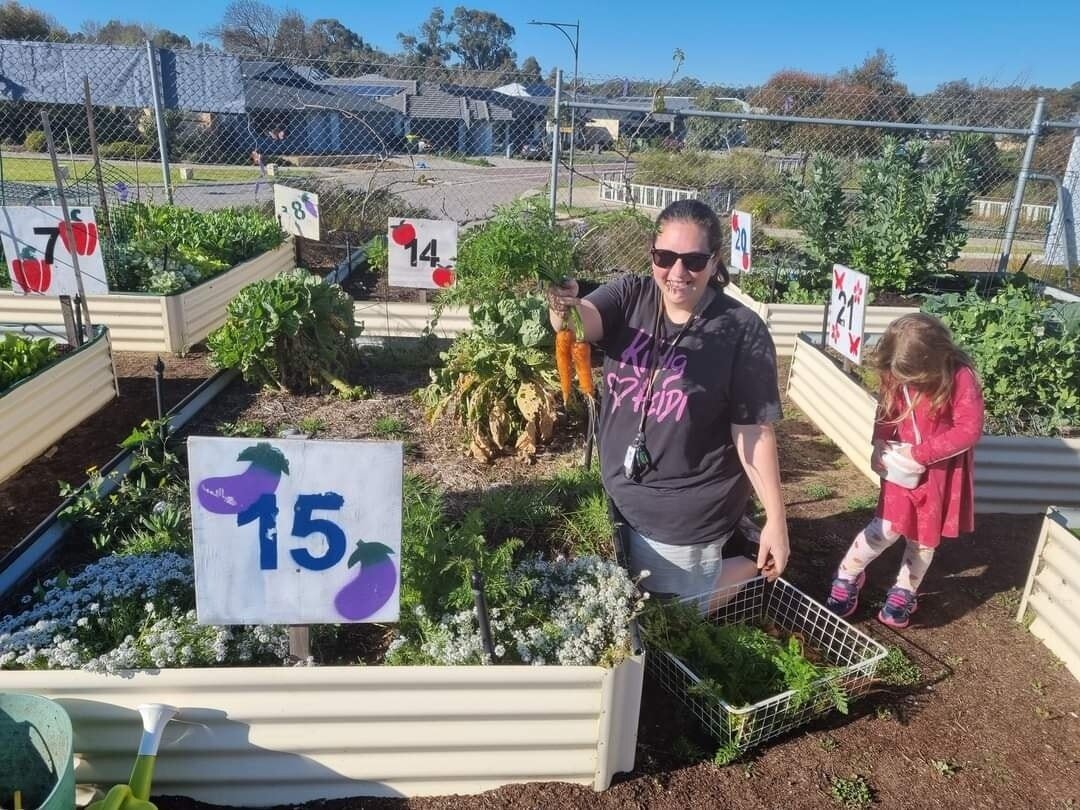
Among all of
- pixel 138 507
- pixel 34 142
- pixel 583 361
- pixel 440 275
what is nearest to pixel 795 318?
pixel 440 275

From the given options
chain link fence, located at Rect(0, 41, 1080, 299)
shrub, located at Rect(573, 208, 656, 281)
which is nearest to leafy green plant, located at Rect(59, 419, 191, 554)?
chain link fence, located at Rect(0, 41, 1080, 299)

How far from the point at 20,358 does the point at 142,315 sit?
6.56 feet

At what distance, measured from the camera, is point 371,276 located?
9273mm

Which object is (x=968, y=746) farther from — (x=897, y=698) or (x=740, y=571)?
(x=740, y=571)

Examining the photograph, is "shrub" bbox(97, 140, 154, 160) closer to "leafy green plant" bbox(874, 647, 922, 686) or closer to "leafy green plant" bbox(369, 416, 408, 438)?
"leafy green plant" bbox(369, 416, 408, 438)

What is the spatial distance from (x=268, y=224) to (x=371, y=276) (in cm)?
132

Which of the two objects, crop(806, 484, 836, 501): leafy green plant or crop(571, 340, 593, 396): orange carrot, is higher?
crop(571, 340, 593, 396): orange carrot

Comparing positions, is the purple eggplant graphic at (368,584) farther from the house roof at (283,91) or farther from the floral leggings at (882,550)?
the house roof at (283,91)

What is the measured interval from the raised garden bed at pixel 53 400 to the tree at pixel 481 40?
40.5 metres

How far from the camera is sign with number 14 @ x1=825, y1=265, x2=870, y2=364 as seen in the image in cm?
475

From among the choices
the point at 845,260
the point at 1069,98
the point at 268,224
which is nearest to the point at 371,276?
the point at 268,224

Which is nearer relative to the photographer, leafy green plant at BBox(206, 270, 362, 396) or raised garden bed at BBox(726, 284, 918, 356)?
leafy green plant at BBox(206, 270, 362, 396)

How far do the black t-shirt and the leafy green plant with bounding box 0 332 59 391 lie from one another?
3.69 metres

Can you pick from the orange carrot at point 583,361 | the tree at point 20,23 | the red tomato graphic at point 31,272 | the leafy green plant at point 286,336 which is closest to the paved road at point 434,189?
the leafy green plant at point 286,336
